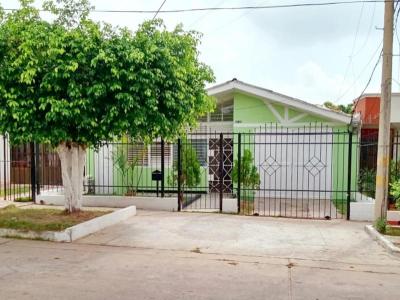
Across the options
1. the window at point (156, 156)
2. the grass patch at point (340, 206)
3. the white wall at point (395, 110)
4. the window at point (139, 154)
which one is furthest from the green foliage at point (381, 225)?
the window at point (139, 154)

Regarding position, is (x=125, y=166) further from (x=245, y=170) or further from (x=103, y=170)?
(x=245, y=170)

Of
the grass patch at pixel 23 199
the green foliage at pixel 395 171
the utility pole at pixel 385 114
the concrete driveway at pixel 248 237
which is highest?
the utility pole at pixel 385 114

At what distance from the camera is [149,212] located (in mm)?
10234

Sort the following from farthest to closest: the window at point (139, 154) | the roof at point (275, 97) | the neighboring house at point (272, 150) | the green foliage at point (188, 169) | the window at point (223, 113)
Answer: the window at point (223, 113), the window at point (139, 154), the neighboring house at point (272, 150), the roof at point (275, 97), the green foliage at point (188, 169)

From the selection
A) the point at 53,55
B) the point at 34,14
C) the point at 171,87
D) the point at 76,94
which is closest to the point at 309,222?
the point at 171,87

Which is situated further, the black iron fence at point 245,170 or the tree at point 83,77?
the black iron fence at point 245,170

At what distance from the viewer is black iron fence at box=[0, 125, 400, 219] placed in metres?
11.8

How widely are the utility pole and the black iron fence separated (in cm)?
304

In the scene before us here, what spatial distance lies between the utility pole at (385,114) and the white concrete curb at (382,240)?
15.2 inches

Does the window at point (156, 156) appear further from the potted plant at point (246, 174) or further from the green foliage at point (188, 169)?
the potted plant at point (246, 174)

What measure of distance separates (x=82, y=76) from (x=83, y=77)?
0.03 meters

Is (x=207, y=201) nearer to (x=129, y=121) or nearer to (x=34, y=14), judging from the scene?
(x=129, y=121)

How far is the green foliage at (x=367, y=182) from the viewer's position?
1180cm

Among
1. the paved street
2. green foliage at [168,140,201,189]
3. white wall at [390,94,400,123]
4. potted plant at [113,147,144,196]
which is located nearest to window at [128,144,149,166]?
potted plant at [113,147,144,196]
